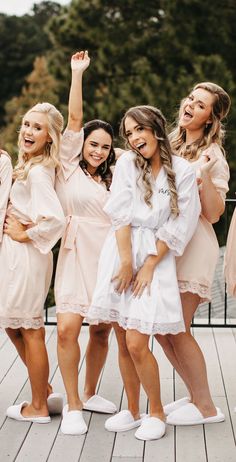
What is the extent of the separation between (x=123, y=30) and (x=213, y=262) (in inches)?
770

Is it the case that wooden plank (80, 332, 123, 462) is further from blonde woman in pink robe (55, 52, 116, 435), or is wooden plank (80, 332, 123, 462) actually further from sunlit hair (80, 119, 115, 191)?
sunlit hair (80, 119, 115, 191)

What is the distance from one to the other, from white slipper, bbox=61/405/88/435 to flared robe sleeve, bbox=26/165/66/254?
81cm

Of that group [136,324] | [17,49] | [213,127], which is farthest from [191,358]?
[17,49]

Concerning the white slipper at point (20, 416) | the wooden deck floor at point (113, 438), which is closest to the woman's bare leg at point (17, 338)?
the white slipper at point (20, 416)

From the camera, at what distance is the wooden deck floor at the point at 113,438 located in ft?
13.2

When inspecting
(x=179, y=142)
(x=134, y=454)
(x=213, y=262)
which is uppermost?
(x=179, y=142)

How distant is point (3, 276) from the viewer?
14.5ft

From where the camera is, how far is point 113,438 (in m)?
4.27

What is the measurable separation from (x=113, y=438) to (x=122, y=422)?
14cm

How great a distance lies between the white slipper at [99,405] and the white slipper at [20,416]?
0.84 ft

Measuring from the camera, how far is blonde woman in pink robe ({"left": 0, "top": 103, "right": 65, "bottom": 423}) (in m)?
4.32

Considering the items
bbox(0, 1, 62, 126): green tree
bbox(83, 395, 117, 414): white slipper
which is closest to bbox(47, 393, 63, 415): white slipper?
bbox(83, 395, 117, 414): white slipper

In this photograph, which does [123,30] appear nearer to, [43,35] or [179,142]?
[179,142]

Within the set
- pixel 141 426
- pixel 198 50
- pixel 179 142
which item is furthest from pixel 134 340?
pixel 198 50
